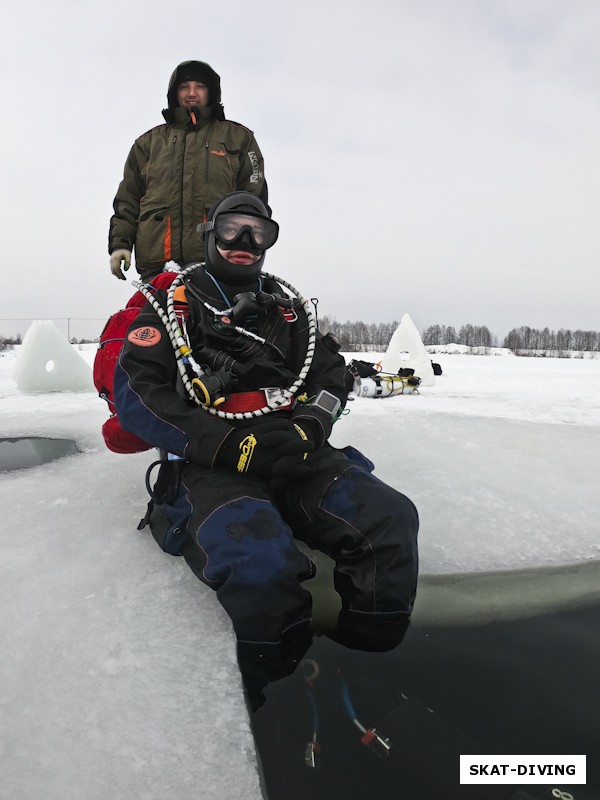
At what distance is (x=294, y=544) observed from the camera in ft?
4.93

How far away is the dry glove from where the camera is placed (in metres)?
2.91

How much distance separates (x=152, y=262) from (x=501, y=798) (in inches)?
111

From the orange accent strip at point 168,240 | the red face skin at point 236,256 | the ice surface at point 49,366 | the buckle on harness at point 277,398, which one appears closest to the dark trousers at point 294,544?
the buckle on harness at point 277,398

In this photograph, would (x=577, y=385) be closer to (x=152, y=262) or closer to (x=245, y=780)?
(x=152, y=262)

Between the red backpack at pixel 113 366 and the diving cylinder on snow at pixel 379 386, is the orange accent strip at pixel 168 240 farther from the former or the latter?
the diving cylinder on snow at pixel 379 386

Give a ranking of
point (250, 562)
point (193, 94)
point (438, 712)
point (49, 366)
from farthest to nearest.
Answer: point (49, 366)
point (193, 94)
point (250, 562)
point (438, 712)

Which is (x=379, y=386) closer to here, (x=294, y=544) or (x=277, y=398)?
(x=277, y=398)

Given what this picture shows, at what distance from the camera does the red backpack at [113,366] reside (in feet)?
7.35

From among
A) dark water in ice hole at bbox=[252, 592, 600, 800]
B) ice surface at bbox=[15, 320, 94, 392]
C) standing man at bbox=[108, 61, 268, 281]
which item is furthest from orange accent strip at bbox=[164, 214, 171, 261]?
ice surface at bbox=[15, 320, 94, 392]

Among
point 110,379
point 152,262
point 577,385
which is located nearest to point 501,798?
point 110,379

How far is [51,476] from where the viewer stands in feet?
9.11

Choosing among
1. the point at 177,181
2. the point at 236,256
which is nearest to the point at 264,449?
the point at 236,256

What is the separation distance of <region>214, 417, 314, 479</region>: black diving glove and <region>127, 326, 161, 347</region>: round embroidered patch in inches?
19.4

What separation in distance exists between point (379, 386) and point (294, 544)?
5072 mm
